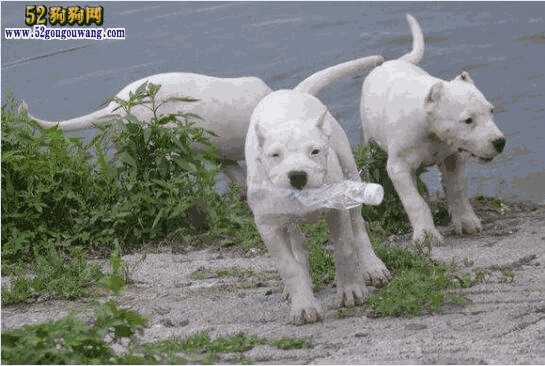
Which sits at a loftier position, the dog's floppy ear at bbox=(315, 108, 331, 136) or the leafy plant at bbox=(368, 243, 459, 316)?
the dog's floppy ear at bbox=(315, 108, 331, 136)

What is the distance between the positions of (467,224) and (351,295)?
2217mm

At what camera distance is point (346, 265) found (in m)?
6.88

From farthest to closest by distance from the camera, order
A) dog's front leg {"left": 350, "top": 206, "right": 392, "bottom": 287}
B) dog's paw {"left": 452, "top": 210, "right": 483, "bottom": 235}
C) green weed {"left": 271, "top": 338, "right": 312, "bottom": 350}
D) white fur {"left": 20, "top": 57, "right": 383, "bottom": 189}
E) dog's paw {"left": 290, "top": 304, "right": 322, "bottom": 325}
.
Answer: white fur {"left": 20, "top": 57, "right": 383, "bottom": 189} < dog's paw {"left": 452, "top": 210, "right": 483, "bottom": 235} < dog's front leg {"left": 350, "top": 206, "right": 392, "bottom": 287} < dog's paw {"left": 290, "top": 304, "right": 322, "bottom": 325} < green weed {"left": 271, "top": 338, "right": 312, "bottom": 350}

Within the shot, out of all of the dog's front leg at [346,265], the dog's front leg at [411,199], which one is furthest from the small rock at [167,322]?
the dog's front leg at [411,199]

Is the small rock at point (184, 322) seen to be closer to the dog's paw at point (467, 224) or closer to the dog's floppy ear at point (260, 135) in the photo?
the dog's floppy ear at point (260, 135)

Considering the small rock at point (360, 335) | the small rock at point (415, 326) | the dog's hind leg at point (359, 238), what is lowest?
the small rock at point (360, 335)

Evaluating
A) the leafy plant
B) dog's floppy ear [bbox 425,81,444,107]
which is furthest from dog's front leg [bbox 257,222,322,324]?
dog's floppy ear [bbox 425,81,444,107]

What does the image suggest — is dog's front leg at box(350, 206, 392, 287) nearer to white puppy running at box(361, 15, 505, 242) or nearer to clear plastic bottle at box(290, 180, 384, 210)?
clear plastic bottle at box(290, 180, 384, 210)

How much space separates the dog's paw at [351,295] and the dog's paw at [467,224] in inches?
84.3

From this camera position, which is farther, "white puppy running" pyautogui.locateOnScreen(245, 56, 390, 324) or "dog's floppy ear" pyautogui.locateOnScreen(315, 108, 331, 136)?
"dog's floppy ear" pyautogui.locateOnScreen(315, 108, 331, 136)

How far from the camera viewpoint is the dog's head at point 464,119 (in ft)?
27.1

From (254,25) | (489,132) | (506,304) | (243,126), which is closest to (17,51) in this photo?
(254,25)

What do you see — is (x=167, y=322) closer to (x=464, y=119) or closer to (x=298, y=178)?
(x=298, y=178)

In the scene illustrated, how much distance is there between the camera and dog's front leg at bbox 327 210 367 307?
679 cm
